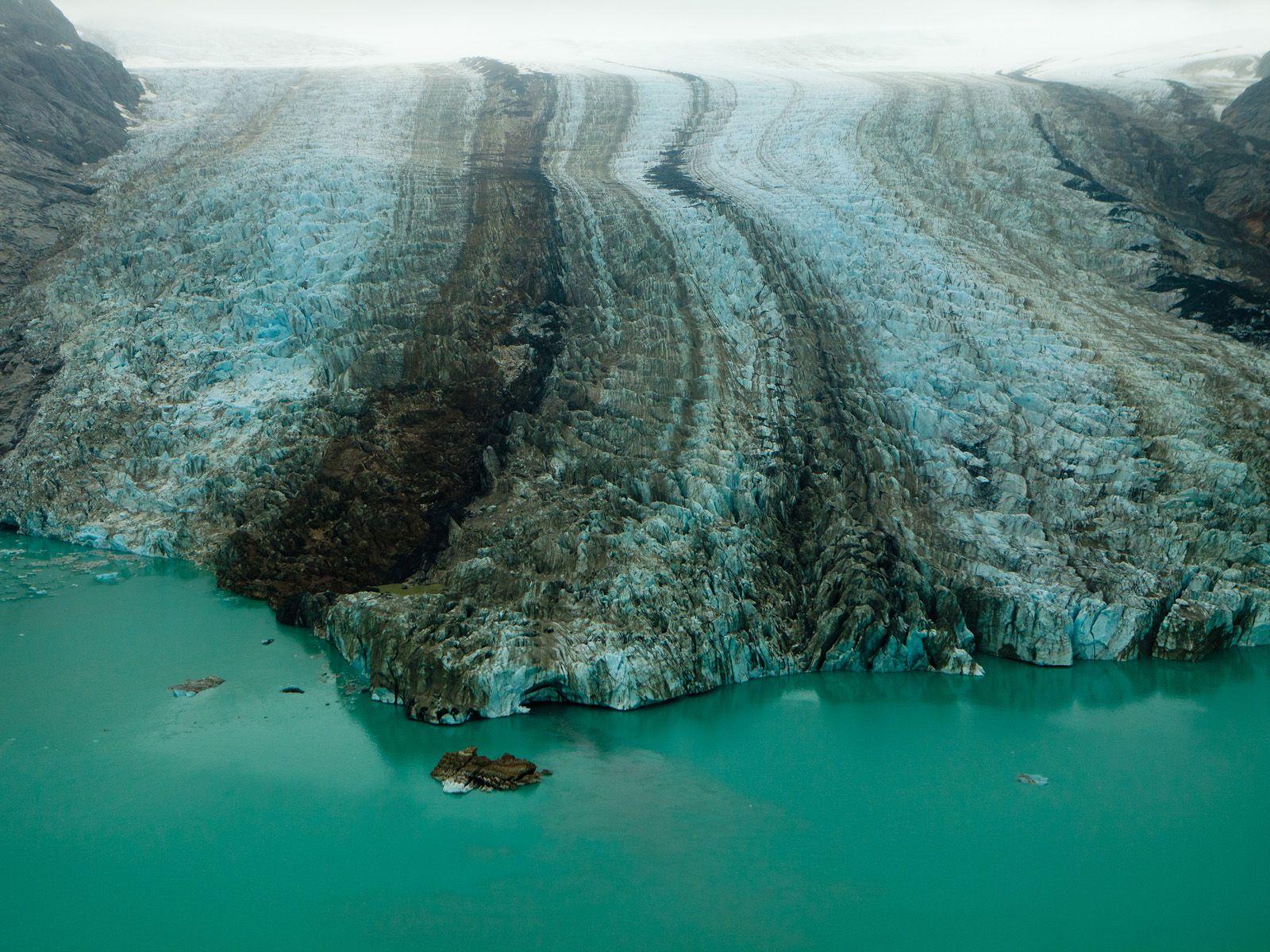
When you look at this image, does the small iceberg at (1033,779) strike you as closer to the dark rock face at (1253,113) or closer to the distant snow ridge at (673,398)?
the distant snow ridge at (673,398)

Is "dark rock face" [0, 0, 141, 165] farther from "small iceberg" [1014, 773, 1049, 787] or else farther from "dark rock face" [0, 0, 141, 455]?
"small iceberg" [1014, 773, 1049, 787]

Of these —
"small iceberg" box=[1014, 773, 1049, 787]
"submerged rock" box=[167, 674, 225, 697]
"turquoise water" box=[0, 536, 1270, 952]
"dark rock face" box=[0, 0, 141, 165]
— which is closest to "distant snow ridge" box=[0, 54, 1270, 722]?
"turquoise water" box=[0, 536, 1270, 952]

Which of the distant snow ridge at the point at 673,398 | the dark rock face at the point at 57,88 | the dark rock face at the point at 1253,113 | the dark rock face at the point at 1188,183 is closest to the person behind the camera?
the distant snow ridge at the point at 673,398

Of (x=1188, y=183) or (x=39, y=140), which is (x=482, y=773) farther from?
(x=39, y=140)

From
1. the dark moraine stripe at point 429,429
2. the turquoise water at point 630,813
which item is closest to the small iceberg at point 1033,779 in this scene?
the turquoise water at point 630,813

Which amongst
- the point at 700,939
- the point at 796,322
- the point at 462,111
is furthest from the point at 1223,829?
the point at 462,111

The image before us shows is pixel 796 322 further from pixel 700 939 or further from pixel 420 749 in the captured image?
pixel 700 939
